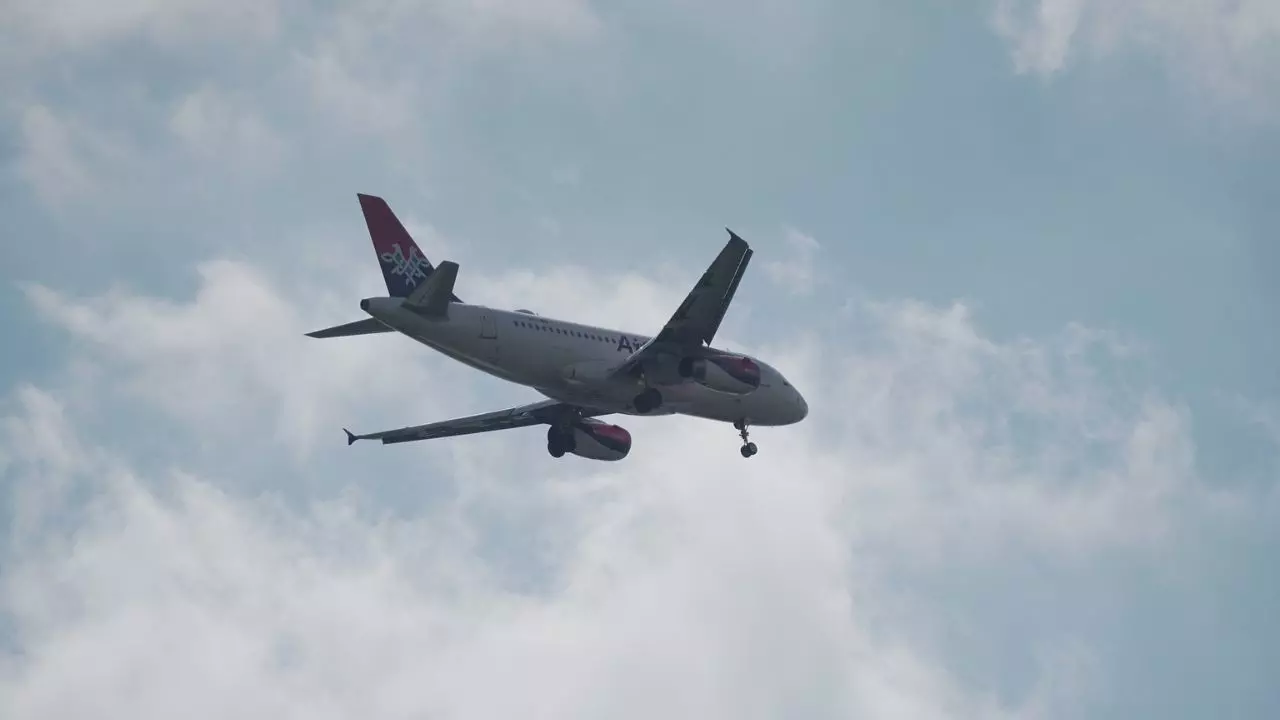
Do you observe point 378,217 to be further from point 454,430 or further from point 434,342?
point 454,430

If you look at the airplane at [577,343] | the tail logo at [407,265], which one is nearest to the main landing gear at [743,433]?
the airplane at [577,343]

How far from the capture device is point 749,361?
4781cm

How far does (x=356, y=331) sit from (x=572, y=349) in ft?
23.1

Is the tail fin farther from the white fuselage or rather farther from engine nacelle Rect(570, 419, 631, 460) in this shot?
engine nacelle Rect(570, 419, 631, 460)

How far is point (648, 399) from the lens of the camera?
47875mm

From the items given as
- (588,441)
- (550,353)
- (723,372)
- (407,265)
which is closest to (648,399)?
(723,372)

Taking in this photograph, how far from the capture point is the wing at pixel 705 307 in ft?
142

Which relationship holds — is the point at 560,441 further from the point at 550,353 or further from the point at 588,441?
the point at 550,353

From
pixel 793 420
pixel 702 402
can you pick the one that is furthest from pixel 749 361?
pixel 793 420

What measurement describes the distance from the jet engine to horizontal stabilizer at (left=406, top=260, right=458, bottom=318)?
38.4 ft

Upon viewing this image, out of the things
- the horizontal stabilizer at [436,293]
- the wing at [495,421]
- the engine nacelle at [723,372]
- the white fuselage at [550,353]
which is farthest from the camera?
the wing at [495,421]

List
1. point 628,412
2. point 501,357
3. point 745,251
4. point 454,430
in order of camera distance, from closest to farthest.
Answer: point 745,251 < point 501,357 < point 628,412 < point 454,430

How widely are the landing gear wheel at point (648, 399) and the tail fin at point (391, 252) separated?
7.90m

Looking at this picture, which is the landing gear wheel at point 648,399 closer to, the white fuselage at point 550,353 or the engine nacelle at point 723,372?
the white fuselage at point 550,353
